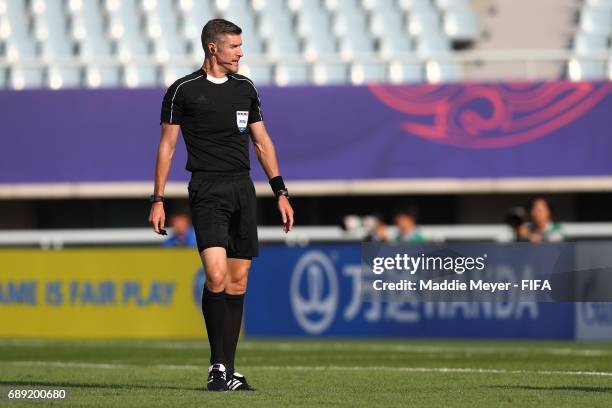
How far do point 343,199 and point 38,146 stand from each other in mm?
4889

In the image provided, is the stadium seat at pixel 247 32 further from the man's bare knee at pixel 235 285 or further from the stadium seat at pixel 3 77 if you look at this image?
the man's bare knee at pixel 235 285

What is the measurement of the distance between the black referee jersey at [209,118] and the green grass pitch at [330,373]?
1307 millimetres

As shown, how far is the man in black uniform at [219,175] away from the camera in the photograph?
7.89m

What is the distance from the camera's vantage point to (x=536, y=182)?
67.1 feet

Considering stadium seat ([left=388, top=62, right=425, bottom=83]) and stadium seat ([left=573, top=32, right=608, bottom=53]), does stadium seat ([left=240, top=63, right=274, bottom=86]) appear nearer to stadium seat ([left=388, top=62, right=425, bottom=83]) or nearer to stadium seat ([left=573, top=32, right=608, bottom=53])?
stadium seat ([left=388, top=62, right=425, bottom=83])

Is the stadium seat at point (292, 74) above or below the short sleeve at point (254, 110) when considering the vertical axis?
above

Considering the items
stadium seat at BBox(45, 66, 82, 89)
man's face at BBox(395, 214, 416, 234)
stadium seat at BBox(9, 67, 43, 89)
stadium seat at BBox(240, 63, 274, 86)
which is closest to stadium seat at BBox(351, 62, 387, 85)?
stadium seat at BBox(240, 63, 274, 86)

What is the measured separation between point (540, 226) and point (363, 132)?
21.0ft

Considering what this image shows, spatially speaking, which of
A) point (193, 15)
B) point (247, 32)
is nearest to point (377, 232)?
point (247, 32)

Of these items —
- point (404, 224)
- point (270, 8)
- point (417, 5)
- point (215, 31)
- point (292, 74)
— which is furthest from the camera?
point (270, 8)

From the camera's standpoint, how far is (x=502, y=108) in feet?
66.9

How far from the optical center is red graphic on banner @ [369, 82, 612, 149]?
2036 centimetres

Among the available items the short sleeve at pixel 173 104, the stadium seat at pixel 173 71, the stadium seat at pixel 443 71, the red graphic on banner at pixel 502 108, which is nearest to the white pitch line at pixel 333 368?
the short sleeve at pixel 173 104

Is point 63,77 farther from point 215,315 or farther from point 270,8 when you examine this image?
point 215,315
